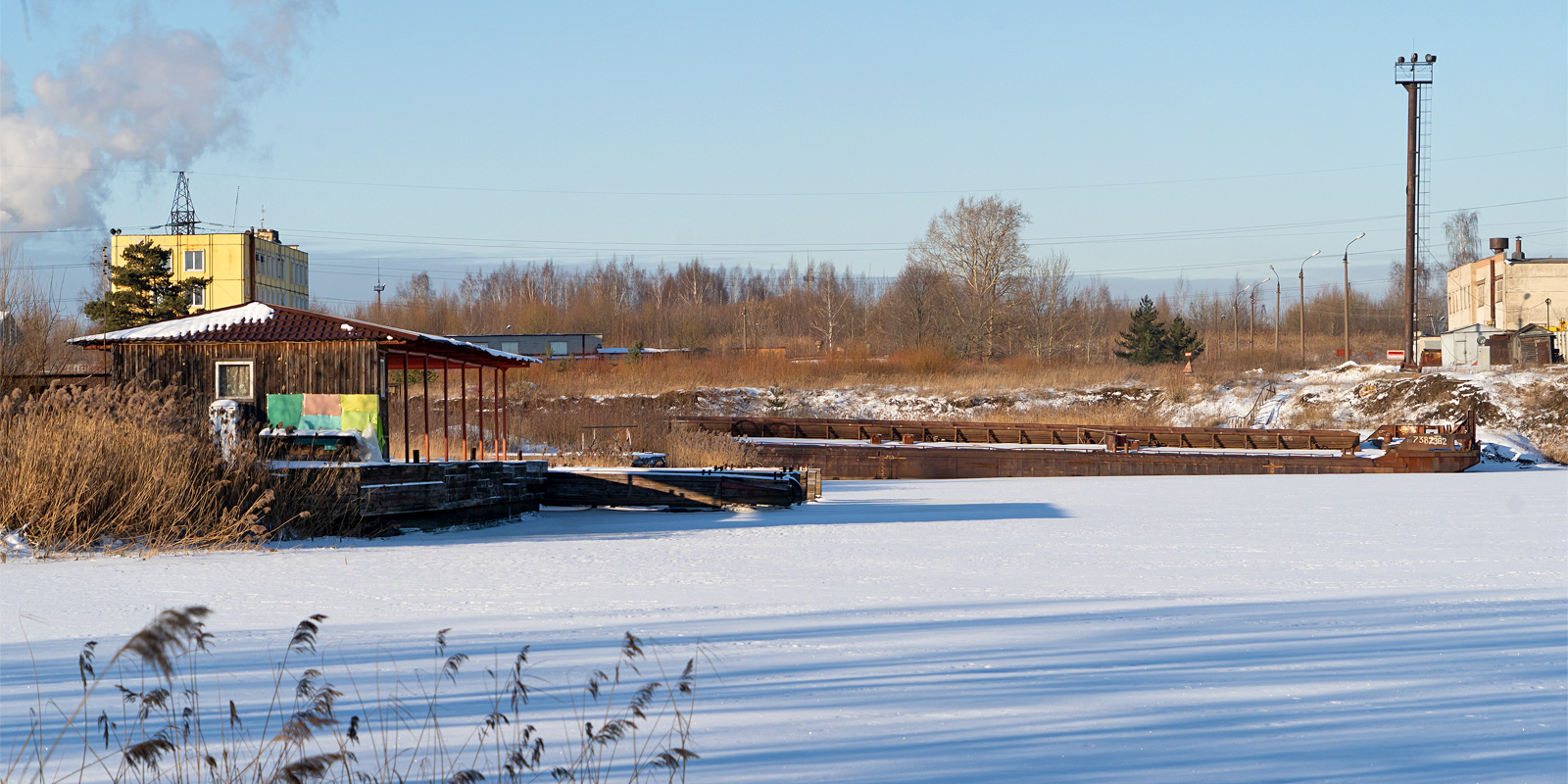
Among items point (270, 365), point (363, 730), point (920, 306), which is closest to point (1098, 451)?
point (270, 365)

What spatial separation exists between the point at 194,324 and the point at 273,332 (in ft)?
4.34

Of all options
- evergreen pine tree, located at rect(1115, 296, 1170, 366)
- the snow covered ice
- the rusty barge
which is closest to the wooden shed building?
the snow covered ice

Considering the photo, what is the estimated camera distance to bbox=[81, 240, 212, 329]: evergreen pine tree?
45969mm

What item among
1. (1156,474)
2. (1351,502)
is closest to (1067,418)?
(1156,474)

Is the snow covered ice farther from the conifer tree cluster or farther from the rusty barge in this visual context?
the conifer tree cluster

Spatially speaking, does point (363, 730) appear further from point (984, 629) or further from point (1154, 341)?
point (1154, 341)

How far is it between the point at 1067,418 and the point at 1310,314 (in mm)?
70527

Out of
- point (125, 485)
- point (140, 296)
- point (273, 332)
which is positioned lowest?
point (125, 485)

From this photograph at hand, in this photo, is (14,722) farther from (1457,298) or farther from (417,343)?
(1457,298)

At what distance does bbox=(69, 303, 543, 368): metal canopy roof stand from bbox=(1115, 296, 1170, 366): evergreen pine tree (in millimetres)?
51517

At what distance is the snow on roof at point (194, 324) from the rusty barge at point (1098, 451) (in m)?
13.4

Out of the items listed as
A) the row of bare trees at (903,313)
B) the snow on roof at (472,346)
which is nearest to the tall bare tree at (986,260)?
the row of bare trees at (903,313)

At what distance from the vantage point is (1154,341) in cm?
6381

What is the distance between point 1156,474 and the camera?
2877 cm
